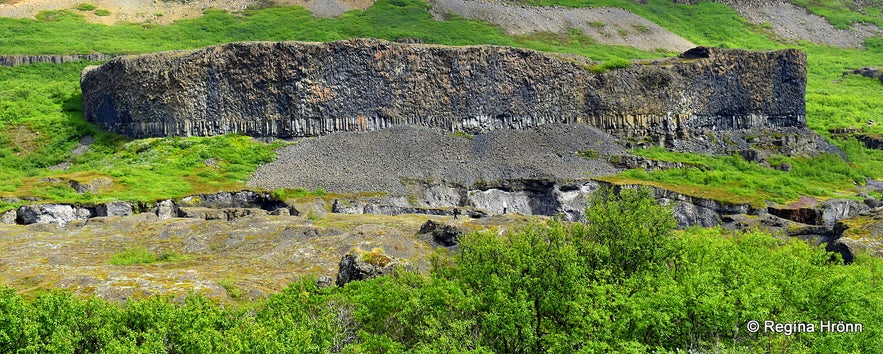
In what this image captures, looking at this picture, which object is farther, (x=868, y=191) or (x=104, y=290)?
(x=868, y=191)

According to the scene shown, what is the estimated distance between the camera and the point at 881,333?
3231cm

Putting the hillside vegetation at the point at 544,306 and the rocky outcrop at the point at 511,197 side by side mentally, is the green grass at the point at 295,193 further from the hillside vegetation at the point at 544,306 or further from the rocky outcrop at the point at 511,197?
the hillside vegetation at the point at 544,306

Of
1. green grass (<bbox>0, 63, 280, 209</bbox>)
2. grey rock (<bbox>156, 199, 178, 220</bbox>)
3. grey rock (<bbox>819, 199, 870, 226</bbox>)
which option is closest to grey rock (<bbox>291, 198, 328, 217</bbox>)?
grey rock (<bbox>156, 199, 178, 220</bbox>)

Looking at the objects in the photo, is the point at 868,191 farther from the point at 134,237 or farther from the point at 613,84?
the point at 134,237

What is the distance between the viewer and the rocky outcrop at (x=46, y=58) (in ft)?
505

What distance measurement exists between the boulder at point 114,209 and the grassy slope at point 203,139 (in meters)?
2.75

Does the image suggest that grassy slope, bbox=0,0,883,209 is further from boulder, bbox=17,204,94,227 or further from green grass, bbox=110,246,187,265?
green grass, bbox=110,246,187,265

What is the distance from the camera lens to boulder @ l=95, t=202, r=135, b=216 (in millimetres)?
88000

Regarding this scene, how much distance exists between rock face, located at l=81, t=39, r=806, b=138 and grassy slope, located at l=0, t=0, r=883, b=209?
515 centimetres

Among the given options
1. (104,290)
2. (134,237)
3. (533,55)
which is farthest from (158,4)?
(104,290)

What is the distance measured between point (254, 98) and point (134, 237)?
5444 centimetres

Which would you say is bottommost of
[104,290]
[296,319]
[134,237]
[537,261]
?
[134,237]

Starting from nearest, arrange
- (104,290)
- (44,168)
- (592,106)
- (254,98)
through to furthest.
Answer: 1. (104,290)
2. (44,168)
3. (254,98)
4. (592,106)

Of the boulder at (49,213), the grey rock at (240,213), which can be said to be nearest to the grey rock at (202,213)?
the grey rock at (240,213)
